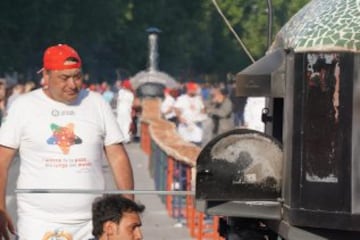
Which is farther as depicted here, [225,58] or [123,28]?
[225,58]

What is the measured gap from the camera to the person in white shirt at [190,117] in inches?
1041

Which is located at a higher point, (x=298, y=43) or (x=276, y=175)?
(x=298, y=43)

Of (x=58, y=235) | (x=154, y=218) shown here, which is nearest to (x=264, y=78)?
(x=58, y=235)

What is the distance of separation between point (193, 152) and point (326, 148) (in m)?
9.64

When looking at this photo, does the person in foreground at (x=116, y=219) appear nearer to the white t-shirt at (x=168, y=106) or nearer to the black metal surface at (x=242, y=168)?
the black metal surface at (x=242, y=168)

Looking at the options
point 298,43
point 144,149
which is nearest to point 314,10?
point 298,43

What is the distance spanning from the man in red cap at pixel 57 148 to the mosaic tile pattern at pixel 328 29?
1.50 meters

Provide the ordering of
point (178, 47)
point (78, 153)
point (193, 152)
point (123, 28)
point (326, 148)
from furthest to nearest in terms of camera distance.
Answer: point (178, 47) < point (123, 28) < point (193, 152) < point (78, 153) < point (326, 148)

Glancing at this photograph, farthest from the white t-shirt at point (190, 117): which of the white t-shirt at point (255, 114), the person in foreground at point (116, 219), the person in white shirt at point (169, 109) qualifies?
the person in foreground at point (116, 219)

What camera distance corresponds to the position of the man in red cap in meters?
8.19

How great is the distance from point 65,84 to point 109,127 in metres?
0.35

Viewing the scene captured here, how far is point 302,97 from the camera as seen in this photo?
6.72m

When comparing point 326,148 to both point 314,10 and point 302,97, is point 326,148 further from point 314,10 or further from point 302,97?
point 314,10

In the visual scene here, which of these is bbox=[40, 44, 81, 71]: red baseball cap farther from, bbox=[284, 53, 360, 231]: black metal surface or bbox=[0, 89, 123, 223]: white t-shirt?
bbox=[284, 53, 360, 231]: black metal surface
